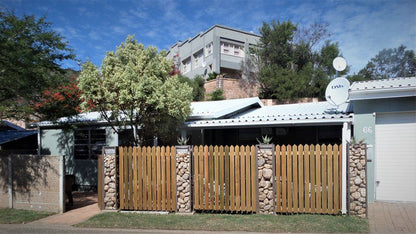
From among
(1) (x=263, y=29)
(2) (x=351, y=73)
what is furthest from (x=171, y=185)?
(2) (x=351, y=73)

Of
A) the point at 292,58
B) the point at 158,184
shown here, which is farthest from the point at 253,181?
the point at 292,58

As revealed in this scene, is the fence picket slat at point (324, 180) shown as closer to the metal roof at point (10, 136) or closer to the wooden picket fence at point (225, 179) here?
the wooden picket fence at point (225, 179)

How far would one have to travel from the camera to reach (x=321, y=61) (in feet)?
76.2

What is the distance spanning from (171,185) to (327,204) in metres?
3.90

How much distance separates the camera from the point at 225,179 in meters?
7.55

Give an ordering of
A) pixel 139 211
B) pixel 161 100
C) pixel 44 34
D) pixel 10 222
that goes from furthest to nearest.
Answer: pixel 44 34 → pixel 161 100 → pixel 139 211 → pixel 10 222

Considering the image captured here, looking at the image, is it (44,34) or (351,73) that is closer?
(44,34)

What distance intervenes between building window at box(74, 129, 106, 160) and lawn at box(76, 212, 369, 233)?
17.7 ft

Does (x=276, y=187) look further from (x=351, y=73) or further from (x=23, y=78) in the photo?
(x=351, y=73)

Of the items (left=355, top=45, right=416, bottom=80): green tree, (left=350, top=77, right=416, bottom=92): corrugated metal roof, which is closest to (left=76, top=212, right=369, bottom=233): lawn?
(left=350, top=77, right=416, bottom=92): corrugated metal roof

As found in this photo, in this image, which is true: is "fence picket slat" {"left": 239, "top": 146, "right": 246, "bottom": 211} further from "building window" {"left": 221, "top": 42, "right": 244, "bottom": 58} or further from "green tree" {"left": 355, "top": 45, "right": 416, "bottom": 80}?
"building window" {"left": 221, "top": 42, "right": 244, "bottom": 58}

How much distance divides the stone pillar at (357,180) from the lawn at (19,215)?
7866 mm

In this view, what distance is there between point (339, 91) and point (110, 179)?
24.5ft

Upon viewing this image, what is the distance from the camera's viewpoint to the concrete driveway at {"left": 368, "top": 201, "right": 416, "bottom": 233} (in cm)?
606
